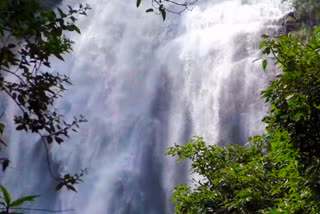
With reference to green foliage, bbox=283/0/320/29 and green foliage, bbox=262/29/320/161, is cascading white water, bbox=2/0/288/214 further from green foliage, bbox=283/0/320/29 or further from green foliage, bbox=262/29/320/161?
green foliage, bbox=262/29/320/161

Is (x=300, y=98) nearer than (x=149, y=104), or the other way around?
(x=300, y=98)

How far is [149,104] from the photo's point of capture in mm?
15195

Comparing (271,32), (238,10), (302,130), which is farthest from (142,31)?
(302,130)

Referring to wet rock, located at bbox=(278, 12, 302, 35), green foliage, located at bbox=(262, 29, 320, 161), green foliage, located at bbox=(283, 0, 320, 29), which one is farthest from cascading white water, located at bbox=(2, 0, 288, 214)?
green foliage, located at bbox=(262, 29, 320, 161)

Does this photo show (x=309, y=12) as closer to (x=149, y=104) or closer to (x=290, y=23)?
(x=290, y=23)

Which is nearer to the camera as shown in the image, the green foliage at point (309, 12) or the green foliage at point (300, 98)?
the green foliage at point (300, 98)

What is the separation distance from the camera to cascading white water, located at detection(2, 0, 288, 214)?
13.4 m

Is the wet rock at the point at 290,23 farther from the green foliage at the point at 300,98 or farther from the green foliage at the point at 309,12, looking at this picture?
the green foliage at the point at 300,98

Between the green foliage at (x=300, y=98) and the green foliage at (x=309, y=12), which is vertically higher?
the green foliage at (x=309, y=12)

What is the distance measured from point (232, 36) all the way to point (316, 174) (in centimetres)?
1341

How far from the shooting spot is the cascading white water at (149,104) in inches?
527

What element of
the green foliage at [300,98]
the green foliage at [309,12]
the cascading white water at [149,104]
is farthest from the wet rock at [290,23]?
the green foliage at [300,98]

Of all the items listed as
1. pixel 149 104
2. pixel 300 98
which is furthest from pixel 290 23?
pixel 300 98

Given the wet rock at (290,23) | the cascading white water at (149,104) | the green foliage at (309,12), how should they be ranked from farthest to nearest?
the green foliage at (309,12)
the wet rock at (290,23)
the cascading white water at (149,104)
